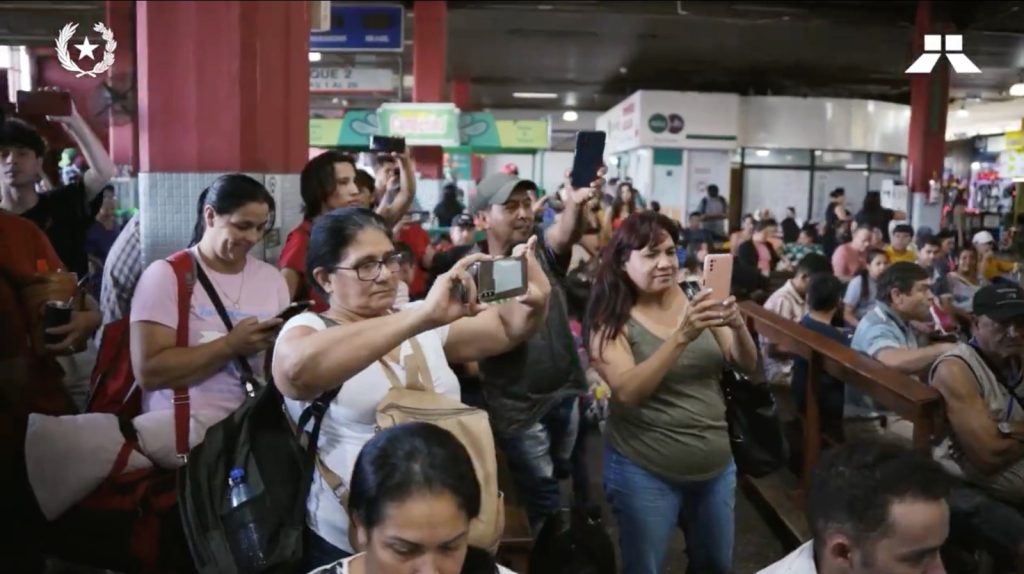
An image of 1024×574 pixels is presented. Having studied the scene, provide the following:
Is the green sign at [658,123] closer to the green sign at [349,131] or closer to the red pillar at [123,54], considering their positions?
the green sign at [349,131]

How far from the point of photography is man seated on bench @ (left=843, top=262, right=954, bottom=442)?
383cm

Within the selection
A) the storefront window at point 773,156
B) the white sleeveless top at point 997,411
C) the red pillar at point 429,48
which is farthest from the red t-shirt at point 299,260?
the storefront window at point 773,156

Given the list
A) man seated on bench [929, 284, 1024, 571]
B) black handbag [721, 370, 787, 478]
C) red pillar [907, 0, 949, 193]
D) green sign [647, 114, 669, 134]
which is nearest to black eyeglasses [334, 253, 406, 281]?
black handbag [721, 370, 787, 478]

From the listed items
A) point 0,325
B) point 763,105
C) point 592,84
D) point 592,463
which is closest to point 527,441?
point 0,325

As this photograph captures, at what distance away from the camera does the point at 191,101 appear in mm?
3295

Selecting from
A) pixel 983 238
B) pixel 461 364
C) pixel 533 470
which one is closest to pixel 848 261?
pixel 983 238

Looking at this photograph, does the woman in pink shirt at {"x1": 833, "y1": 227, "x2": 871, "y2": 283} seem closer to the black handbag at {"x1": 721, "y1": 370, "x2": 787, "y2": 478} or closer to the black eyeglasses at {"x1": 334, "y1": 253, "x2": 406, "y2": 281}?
the black handbag at {"x1": 721, "y1": 370, "x2": 787, "y2": 478}

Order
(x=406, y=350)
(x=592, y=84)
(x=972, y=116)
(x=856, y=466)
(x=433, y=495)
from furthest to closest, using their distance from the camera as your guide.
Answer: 1. (x=592, y=84)
2. (x=972, y=116)
3. (x=406, y=350)
4. (x=856, y=466)
5. (x=433, y=495)

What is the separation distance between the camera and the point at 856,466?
1.63 m

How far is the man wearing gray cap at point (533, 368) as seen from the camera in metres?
2.66

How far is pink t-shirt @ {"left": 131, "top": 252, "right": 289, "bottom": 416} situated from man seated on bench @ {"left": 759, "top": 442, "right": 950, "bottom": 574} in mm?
1494

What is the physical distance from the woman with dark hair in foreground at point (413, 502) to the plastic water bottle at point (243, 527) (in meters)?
0.33

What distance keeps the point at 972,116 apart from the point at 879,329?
4.84 ft

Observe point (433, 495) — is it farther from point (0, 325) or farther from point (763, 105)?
point (763, 105)
